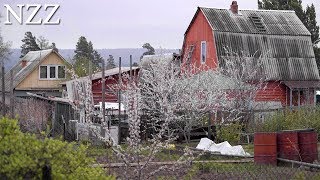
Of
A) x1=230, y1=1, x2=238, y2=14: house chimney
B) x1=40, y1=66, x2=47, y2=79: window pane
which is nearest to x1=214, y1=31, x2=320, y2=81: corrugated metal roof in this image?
x1=230, y1=1, x2=238, y2=14: house chimney

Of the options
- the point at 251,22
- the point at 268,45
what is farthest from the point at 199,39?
the point at 268,45

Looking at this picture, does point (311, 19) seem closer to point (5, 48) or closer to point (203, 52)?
point (203, 52)

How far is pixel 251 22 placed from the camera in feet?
116

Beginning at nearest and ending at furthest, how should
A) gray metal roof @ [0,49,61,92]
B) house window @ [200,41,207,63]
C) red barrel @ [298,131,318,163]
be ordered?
1. red barrel @ [298,131,318,163]
2. house window @ [200,41,207,63]
3. gray metal roof @ [0,49,61,92]

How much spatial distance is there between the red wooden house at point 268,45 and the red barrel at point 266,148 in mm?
19823

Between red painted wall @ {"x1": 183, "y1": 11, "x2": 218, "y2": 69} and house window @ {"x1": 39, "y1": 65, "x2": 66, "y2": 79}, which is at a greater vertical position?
red painted wall @ {"x1": 183, "y1": 11, "x2": 218, "y2": 69}

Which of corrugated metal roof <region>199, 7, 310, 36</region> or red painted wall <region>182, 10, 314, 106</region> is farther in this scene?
corrugated metal roof <region>199, 7, 310, 36</region>

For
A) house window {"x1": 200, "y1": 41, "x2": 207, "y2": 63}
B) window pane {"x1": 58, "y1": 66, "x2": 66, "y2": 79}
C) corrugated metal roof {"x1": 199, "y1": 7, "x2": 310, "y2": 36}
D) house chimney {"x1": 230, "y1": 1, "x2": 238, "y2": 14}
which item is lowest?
window pane {"x1": 58, "y1": 66, "x2": 66, "y2": 79}

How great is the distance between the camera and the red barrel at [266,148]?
43.3ft

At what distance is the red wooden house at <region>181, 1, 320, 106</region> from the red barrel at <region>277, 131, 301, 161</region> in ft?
64.6

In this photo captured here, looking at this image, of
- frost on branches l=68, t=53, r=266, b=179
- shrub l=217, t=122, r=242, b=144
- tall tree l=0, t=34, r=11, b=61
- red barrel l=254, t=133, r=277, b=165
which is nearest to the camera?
red barrel l=254, t=133, r=277, b=165

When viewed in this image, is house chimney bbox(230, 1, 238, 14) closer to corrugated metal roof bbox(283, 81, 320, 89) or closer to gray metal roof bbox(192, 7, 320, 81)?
gray metal roof bbox(192, 7, 320, 81)

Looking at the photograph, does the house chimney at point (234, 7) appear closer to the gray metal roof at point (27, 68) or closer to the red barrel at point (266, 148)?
the gray metal roof at point (27, 68)

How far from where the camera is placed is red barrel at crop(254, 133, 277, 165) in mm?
13203
